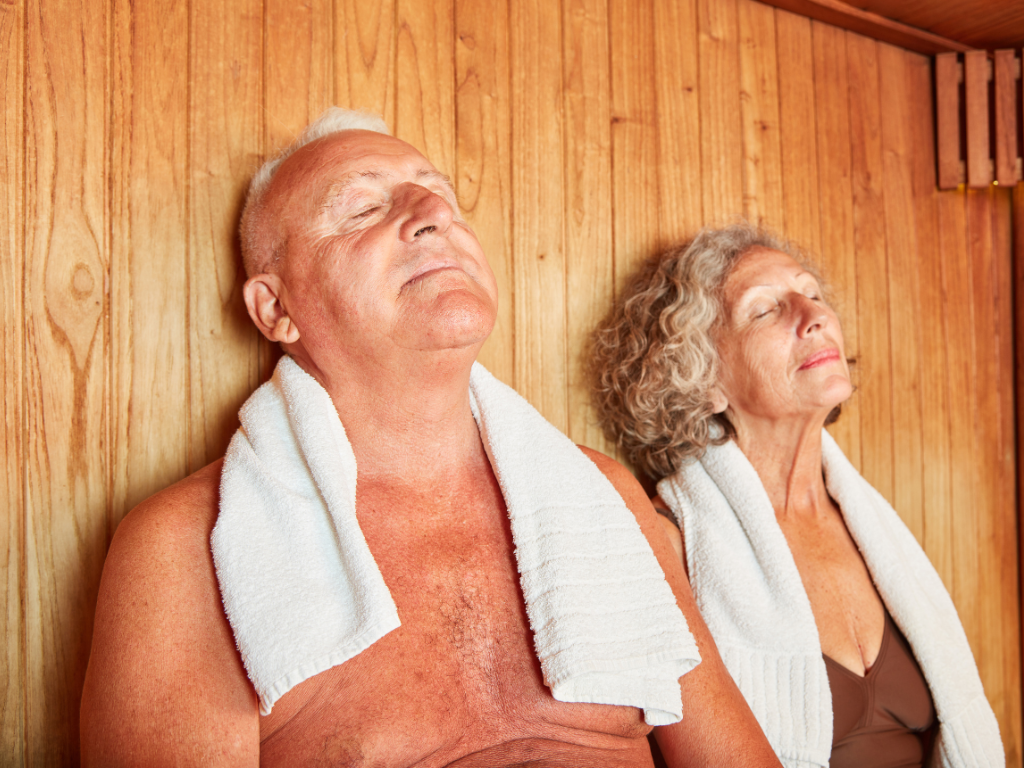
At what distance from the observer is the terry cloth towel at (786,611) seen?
1471 mm

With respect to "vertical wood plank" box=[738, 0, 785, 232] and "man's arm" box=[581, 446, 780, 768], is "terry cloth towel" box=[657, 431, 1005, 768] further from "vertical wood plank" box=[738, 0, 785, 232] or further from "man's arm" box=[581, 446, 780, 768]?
"vertical wood plank" box=[738, 0, 785, 232]

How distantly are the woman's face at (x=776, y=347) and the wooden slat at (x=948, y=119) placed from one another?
89 cm

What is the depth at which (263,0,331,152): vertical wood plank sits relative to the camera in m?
1.49

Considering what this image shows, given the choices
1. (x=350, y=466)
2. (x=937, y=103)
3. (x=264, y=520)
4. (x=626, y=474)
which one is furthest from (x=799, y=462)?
(x=937, y=103)

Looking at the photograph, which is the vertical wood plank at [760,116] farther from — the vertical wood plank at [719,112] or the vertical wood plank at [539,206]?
the vertical wood plank at [539,206]

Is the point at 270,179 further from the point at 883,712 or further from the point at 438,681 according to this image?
the point at 883,712

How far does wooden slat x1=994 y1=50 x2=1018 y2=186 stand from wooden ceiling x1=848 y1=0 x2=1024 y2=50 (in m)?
0.06

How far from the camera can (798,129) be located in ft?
6.99

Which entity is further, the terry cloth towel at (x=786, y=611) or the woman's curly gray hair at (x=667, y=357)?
the woman's curly gray hair at (x=667, y=357)

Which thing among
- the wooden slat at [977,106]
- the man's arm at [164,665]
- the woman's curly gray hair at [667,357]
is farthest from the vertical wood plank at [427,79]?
the wooden slat at [977,106]

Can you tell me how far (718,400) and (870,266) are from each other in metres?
0.81

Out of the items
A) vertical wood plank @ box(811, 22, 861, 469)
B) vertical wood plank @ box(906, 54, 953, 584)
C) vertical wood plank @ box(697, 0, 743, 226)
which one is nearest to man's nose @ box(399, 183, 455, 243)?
vertical wood plank @ box(697, 0, 743, 226)

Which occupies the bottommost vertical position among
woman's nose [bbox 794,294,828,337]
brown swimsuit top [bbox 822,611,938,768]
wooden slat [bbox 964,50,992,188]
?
brown swimsuit top [bbox 822,611,938,768]

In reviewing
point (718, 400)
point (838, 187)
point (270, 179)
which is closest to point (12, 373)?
point (270, 179)
